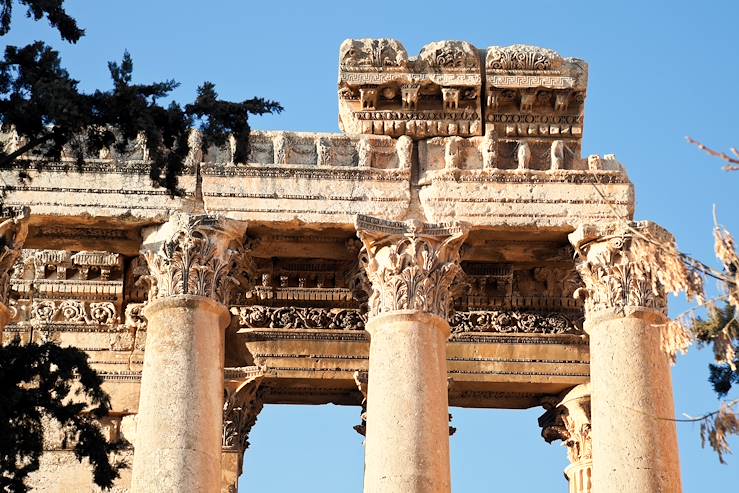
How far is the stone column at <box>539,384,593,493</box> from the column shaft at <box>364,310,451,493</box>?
16.5 ft

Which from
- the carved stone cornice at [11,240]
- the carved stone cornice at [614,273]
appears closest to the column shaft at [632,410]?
the carved stone cornice at [614,273]

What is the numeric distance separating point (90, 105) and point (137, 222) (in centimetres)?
786

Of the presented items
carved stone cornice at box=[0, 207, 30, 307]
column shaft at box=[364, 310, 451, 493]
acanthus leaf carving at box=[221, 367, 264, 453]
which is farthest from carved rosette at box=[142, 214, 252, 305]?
acanthus leaf carving at box=[221, 367, 264, 453]

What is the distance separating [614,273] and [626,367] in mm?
1645

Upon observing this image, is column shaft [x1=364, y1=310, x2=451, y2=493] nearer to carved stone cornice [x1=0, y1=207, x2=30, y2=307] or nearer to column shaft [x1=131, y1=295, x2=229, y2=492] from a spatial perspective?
column shaft [x1=131, y1=295, x2=229, y2=492]

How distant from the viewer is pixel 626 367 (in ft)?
97.5

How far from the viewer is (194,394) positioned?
2911 centimetres

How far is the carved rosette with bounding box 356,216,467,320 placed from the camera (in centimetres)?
3041

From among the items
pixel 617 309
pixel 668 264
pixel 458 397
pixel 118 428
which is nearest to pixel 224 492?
pixel 118 428

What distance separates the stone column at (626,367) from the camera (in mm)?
28875

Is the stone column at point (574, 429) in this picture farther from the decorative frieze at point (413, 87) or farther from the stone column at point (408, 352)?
the decorative frieze at point (413, 87)

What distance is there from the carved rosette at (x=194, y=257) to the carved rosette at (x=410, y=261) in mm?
2073

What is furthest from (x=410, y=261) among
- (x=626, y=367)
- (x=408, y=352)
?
(x=626, y=367)

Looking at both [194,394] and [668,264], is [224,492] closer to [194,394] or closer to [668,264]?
[194,394]
